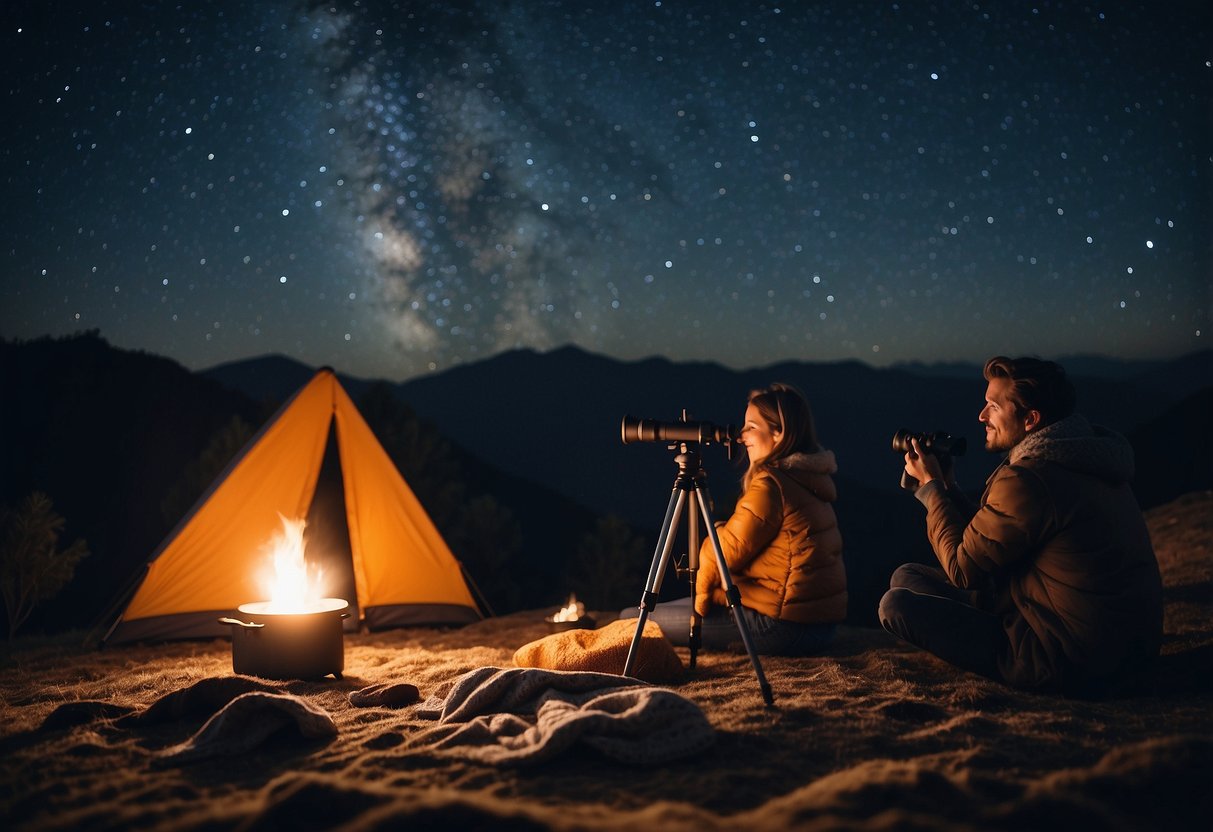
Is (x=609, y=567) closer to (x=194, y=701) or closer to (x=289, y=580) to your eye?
(x=289, y=580)

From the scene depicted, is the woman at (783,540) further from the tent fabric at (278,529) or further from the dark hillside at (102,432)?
the dark hillside at (102,432)

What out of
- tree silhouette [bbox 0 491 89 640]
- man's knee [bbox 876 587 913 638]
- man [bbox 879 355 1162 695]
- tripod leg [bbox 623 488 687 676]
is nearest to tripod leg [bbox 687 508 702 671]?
tripod leg [bbox 623 488 687 676]

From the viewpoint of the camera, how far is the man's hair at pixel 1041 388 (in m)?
2.93

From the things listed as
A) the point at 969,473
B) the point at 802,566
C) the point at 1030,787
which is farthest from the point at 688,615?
the point at 969,473

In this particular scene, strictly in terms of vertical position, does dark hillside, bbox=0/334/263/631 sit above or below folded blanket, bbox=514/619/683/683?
above

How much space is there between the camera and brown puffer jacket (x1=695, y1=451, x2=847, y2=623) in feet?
11.7

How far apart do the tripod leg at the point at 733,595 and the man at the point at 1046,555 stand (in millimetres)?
728

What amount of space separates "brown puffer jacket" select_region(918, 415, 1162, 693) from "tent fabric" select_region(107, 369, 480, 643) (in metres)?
3.50

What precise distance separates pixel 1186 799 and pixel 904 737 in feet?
2.47

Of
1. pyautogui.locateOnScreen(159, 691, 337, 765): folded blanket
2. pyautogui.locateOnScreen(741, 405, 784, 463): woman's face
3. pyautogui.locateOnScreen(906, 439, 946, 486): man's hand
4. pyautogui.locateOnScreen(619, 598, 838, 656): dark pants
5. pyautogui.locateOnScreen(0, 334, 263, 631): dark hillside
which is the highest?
pyautogui.locateOnScreen(0, 334, 263, 631): dark hillside

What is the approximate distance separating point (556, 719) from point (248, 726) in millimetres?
990

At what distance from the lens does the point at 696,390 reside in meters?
24.8

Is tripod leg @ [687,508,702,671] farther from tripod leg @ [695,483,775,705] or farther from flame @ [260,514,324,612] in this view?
flame @ [260,514,324,612]

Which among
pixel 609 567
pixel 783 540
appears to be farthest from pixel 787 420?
pixel 609 567
